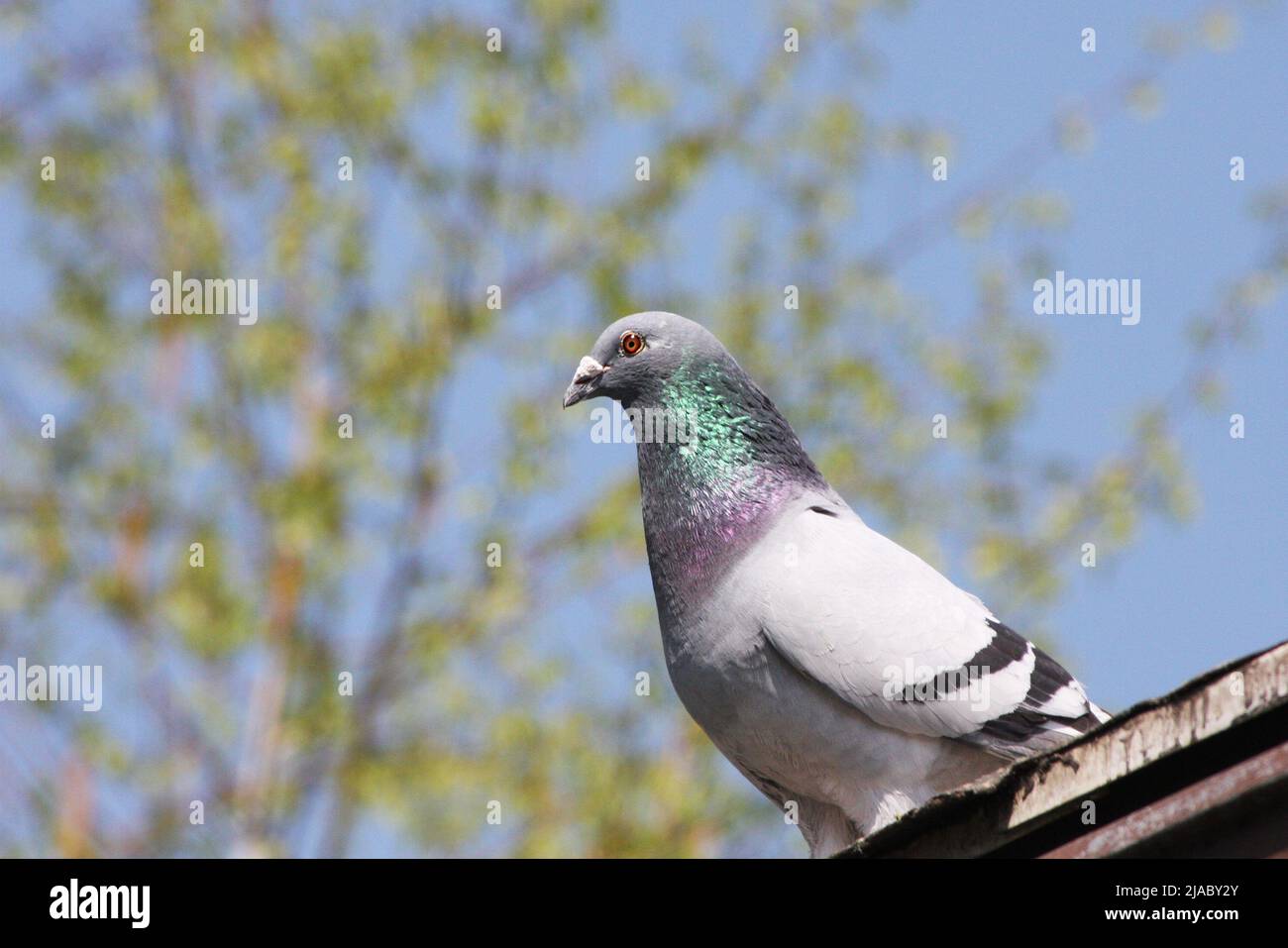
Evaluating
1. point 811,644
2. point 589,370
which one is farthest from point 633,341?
point 811,644

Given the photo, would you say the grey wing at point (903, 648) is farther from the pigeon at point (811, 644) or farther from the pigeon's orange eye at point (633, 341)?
the pigeon's orange eye at point (633, 341)

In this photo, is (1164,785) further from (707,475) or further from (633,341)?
(633,341)

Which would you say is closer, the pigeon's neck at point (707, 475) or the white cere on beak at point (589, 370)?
the pigeon's neck at point (707, 475)

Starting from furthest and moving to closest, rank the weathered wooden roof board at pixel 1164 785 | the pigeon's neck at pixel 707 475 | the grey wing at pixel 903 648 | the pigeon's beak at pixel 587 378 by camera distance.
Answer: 1. the pigeon's beak at pixel 587 378
2. the pigeon's neck at pixel 707 475
3. the grey wing at pixel 903 648
4. the weathered wooden roof board at pixel 1164 785

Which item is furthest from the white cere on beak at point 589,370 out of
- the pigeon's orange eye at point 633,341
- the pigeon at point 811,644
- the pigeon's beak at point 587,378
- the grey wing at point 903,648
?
the grey wing at point 903,648

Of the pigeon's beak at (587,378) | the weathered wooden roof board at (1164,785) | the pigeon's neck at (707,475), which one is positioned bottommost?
the weathered wooden roof board at (1164,785)

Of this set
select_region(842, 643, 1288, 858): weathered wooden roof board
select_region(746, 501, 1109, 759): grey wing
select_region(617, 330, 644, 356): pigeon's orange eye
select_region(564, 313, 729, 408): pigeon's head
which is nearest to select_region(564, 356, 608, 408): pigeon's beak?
select_region(564, 313, 729, 408): pigeon's head

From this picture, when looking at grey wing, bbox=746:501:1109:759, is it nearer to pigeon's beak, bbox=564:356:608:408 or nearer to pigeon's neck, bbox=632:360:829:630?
pigeon's neck, bbox=632:360:829:630
